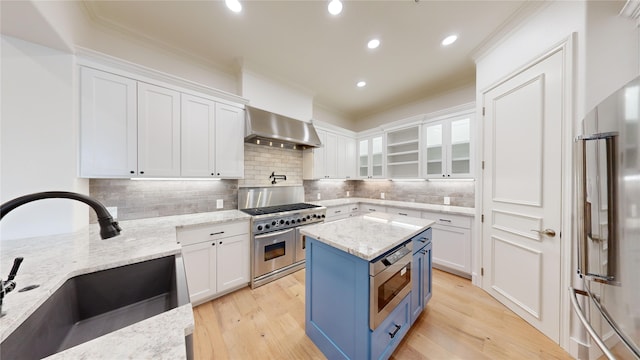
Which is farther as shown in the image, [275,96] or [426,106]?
[426,106]

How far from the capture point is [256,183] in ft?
10.3

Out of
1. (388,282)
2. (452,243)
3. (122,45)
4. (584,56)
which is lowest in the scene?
(452,243)

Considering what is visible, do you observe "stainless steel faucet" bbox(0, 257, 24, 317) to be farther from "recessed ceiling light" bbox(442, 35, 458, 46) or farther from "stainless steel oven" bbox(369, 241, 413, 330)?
"recessed ceiling light" bbox(442, 35, 458, 46)

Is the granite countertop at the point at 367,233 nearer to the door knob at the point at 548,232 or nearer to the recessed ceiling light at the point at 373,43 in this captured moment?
the door knob at the point at 548,232

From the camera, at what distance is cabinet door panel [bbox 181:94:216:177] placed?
2291 millimetres

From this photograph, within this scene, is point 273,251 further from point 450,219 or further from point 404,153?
point 404,153

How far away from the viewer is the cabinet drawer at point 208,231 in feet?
6.73

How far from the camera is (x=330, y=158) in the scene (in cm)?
395

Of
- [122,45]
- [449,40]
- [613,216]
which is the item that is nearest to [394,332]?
[613,216]

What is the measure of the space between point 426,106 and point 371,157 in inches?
54.9

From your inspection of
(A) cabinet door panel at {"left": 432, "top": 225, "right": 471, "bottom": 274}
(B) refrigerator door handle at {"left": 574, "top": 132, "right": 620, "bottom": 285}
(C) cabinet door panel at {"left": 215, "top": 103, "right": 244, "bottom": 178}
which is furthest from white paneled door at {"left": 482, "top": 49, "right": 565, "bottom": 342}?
(C) cabinet door panel at {"left": 215, "top": 103, "right": 244, "bottom": 178}

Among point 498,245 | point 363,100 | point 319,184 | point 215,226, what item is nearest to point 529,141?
point 498,245

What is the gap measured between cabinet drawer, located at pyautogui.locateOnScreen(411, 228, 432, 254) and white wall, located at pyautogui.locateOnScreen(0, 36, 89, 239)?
9.51 ft

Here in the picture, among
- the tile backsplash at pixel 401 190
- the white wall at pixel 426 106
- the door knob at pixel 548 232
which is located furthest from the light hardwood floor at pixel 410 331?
the white wall at pixel 426 106
